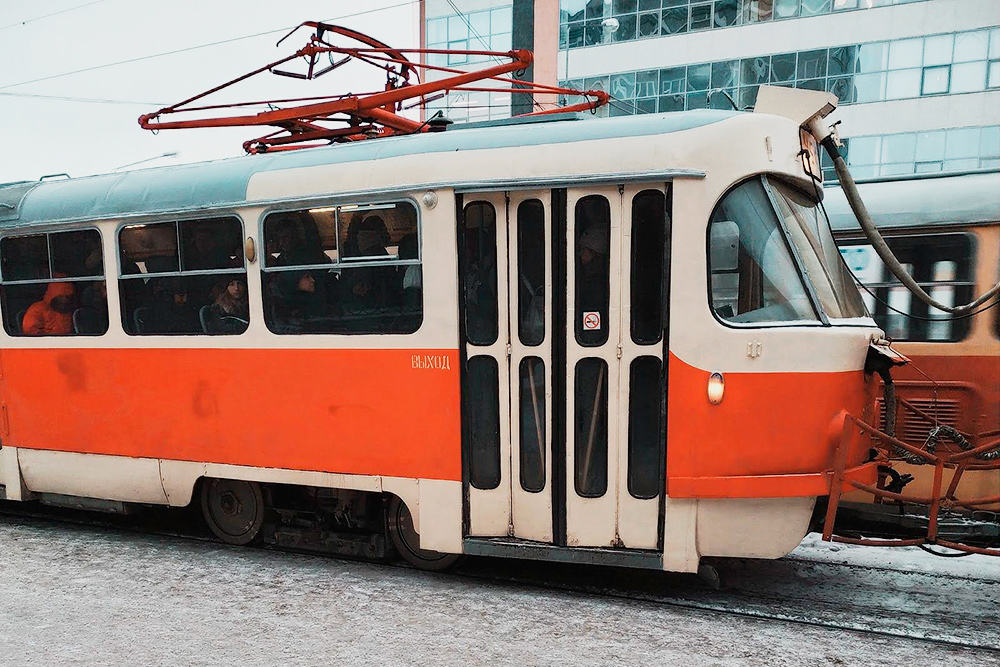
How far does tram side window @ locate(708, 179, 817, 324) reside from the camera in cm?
492

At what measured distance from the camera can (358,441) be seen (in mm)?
5711

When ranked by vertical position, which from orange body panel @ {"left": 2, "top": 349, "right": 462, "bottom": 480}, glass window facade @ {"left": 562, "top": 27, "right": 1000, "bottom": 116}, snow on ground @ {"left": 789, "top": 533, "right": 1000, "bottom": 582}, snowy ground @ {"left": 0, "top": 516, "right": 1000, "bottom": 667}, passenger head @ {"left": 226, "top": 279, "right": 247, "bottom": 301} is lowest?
snow on ground @ {"left": 789, "top": 533, "right": 1000, "bottom": 582}

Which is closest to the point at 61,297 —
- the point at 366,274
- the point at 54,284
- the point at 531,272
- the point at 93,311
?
the point at 54,284

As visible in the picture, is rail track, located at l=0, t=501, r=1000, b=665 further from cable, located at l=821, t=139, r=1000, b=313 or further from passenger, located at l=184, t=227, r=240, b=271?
passenger, located at l=184, t=227, r=240, b=271

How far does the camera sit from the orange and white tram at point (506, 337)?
4895 mm

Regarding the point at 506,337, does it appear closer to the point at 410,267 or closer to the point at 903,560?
the point at 410,267

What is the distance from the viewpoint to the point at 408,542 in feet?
19.5

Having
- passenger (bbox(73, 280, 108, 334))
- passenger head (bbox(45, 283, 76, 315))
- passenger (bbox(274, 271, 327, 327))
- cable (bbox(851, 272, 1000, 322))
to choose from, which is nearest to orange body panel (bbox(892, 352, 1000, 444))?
cable (bbox(851, 272, 1000, 322))

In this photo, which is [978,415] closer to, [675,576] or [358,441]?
[675,576]

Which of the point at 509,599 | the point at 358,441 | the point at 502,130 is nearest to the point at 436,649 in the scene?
the point at 509,599

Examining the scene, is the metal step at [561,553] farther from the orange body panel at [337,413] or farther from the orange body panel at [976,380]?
the orange body panel at [976,380]

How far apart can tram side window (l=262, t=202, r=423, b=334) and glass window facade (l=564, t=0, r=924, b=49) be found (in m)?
20.0

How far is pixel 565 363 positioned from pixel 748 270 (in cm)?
119

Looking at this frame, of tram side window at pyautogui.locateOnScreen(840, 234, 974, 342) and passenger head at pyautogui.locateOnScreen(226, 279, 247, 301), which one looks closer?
passenger head at pyautogui.locateOnScreen(226, 279, 247, 301)
